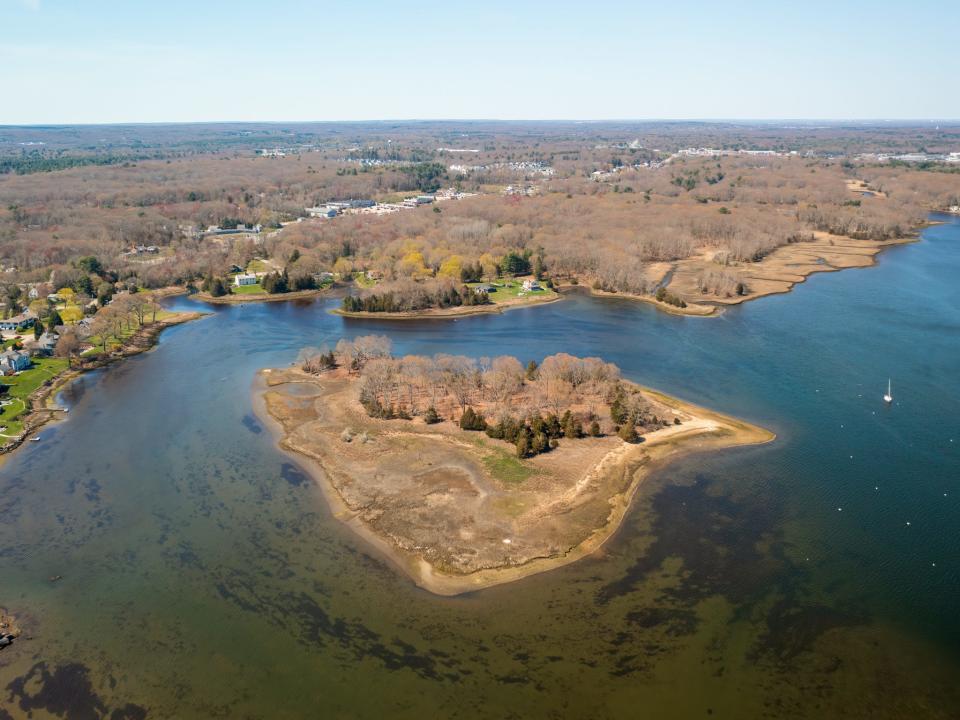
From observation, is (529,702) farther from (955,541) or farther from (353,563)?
(955,541)

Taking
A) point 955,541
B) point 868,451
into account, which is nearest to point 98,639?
point 955,541

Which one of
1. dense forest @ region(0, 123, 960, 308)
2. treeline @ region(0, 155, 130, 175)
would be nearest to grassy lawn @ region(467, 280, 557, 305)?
dense forest @ region(0, 123, 960, 308)

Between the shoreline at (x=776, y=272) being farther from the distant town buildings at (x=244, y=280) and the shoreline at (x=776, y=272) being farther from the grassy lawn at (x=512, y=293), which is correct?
the distant town buildings at (x=244, y=280)

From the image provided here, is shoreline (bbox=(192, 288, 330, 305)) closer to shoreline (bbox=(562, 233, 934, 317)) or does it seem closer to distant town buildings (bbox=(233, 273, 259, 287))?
distant town buildings (bbox=(233, 273, 259, 287))

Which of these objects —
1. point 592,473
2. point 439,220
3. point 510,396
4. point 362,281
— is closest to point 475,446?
point 510,396

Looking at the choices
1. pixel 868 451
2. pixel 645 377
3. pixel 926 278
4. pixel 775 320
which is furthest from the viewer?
pixel 926 278

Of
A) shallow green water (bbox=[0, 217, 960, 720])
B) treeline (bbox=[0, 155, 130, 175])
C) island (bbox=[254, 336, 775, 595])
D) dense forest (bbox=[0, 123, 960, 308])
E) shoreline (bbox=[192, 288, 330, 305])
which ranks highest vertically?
treeline (bbox=[0, 155, 130, 175])

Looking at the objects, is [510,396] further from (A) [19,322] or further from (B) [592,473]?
(A) [19,322]
